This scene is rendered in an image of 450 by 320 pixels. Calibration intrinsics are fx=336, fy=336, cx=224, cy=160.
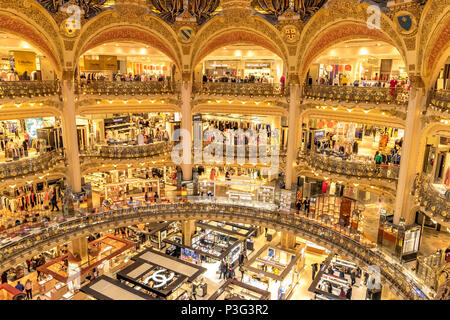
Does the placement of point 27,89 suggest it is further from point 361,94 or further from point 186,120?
point 361,94

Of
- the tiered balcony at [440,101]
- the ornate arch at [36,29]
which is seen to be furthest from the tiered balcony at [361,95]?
the ornate arch at [36,29]

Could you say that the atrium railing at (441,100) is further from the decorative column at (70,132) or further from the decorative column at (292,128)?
the decorative column at (70,132)

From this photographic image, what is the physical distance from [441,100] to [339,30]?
22.5 ft

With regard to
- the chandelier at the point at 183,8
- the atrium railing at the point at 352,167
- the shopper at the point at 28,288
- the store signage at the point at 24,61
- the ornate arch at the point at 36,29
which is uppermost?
the chandelier at the point at 183,8

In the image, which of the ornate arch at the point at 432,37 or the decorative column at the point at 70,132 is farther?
the decorative column at the point at 70,132

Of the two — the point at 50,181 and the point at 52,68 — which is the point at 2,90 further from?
the point at 50,181

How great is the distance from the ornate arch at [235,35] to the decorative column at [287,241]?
11.1m

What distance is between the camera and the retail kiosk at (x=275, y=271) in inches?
695

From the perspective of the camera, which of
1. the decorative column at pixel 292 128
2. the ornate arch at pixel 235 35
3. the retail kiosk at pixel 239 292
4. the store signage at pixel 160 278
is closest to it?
the retail kiosk at pixel 239 292

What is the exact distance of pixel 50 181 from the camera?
22.2 m

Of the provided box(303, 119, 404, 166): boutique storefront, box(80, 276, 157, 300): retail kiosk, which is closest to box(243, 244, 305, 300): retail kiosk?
box(80, 276, 157, 300): retail kiosk

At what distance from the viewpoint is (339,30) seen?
60.6 ft

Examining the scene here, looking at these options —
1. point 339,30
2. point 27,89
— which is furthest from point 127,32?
point 339,30

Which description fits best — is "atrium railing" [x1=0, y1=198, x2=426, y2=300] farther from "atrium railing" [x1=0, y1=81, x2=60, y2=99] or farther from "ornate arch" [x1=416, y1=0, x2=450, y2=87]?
"ornate arch" [x1=416, y1=0, x2=450, y2=87]
